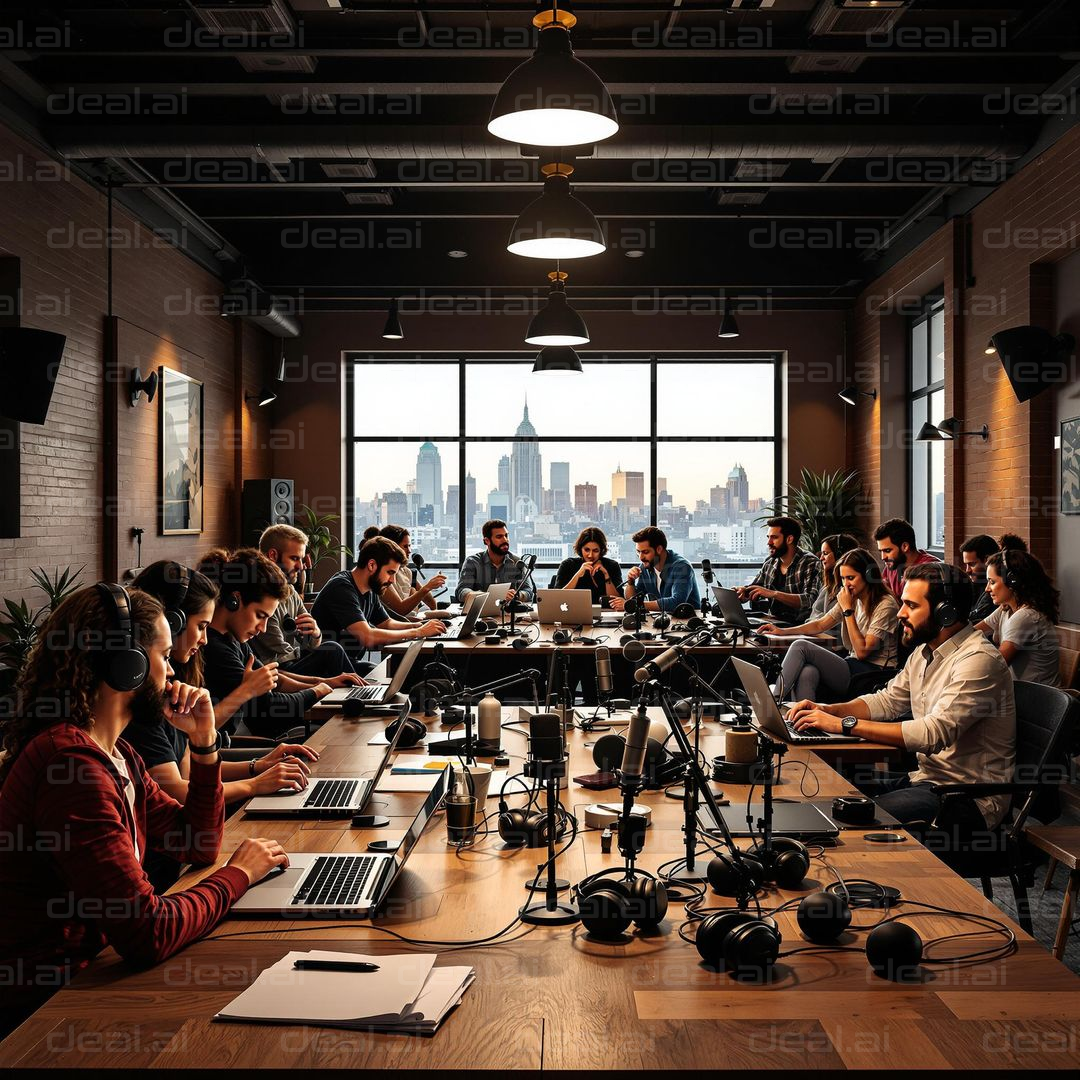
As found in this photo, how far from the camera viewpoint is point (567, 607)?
23.2 feet

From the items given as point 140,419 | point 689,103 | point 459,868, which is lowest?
point 459,868

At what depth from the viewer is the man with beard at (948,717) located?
3.23 m

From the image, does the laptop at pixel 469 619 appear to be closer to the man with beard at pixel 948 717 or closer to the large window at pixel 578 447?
the man with beard at pixel 948 717

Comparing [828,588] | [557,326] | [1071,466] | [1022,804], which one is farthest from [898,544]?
[1022,804]

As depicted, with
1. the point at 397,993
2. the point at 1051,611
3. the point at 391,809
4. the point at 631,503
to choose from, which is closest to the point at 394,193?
the point at 631,503

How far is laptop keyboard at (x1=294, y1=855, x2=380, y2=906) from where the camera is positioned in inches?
81.4

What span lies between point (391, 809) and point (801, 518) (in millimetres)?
8210

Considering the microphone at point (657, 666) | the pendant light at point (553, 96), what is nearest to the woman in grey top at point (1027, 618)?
the pendant light at point (553, 96)

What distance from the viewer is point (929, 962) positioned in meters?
1.79

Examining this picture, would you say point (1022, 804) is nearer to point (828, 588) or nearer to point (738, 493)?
point (828, 588)

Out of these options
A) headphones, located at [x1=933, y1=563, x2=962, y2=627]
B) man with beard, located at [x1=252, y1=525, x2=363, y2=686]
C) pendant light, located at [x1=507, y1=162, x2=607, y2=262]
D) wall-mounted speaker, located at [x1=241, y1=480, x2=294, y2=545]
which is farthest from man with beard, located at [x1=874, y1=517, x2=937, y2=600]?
wall-mounted speaker, located at [x1=241, y1=480, x2=294, y2=545]

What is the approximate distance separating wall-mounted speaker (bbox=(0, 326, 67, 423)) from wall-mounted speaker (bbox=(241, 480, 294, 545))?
457cm

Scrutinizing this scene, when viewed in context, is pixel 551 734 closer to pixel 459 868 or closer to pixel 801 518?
pixel 459 868

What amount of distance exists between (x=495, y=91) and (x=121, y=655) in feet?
15.6
